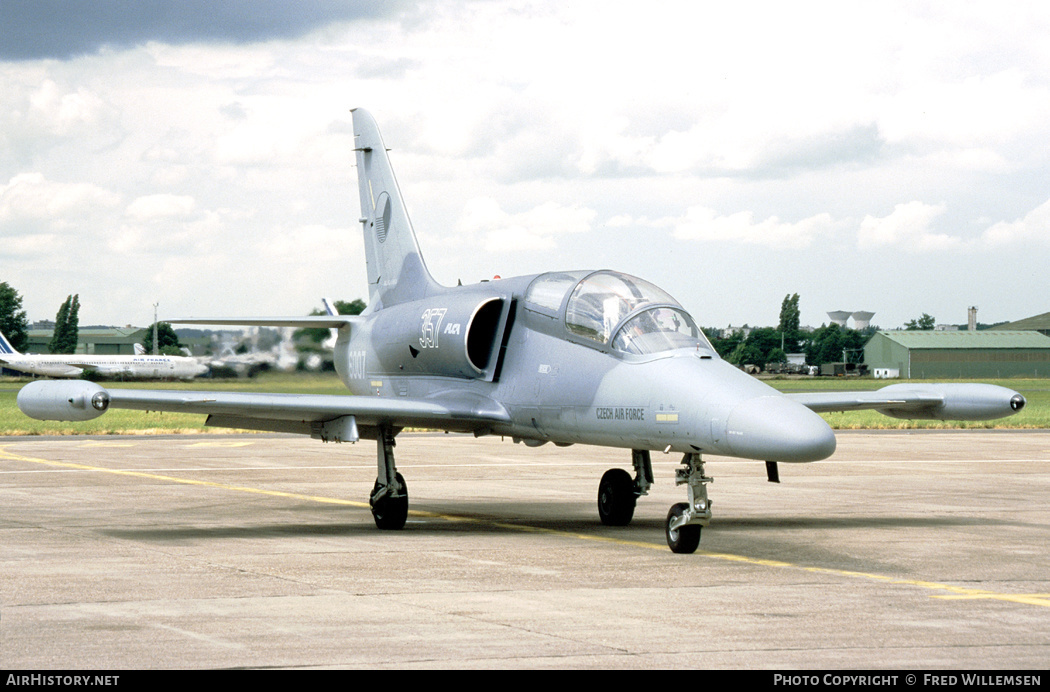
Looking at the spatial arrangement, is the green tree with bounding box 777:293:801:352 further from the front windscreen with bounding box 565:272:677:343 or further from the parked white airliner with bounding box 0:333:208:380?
the front windscreen with bounding box 565:272:677:343

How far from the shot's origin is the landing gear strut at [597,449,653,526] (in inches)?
601

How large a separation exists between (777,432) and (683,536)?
1.95 meters

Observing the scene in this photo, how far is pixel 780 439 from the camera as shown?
10.7 meters

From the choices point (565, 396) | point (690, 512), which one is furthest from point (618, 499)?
point (690, 512)

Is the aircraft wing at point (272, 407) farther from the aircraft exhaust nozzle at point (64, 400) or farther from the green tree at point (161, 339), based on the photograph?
the green tree at point (161, 339)

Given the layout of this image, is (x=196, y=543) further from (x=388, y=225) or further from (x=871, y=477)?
(x=871, y=477)

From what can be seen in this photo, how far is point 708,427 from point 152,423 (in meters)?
36.7

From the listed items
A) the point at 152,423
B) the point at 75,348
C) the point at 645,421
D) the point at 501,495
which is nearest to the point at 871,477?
the point at 501,495

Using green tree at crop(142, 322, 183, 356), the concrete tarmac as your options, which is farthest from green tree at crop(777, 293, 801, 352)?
the concrete tarmac

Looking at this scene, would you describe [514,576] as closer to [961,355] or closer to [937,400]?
[937,400]

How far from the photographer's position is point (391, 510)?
14.8 meters

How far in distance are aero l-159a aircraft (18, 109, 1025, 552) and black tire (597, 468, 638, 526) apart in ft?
0.06

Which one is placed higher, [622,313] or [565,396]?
[622,313]

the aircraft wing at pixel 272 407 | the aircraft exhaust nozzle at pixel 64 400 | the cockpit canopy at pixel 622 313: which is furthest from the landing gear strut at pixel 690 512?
the aircraft exhaust nozzle at pixel 64 400
